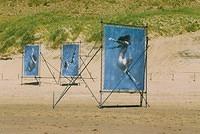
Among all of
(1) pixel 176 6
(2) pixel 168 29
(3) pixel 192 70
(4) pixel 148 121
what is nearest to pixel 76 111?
(4) pixel 148 121

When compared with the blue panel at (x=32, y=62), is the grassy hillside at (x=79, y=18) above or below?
above

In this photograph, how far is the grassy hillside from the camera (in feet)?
170

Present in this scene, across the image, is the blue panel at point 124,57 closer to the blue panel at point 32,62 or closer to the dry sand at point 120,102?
the dry sand at point 120,102

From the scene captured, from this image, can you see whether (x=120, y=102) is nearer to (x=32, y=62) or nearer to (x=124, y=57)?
(x=124, y=57)

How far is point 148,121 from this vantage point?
20766 millimetres

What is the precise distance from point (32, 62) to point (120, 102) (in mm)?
15727

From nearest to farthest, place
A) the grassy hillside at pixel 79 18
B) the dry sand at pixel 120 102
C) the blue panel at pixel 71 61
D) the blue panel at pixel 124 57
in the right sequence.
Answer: the dry sand at pixel 120 102, the blue panel at pixel 124 57, the blue panel at pixel 71 61, the grassy hillside at pixel 79 18

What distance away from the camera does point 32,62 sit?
42781mm

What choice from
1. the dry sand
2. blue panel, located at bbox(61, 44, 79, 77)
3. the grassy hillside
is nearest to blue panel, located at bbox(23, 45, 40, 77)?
the dry sand

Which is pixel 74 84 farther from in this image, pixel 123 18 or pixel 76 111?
pixel 123 18

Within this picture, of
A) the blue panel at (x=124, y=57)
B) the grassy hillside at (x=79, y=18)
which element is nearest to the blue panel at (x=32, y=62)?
the grassy hillside at (x=79, y=18)

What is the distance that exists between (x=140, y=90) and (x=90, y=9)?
123 feet

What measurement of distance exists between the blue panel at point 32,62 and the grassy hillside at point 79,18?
320 inches

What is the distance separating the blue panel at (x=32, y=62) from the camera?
42531 millimetres
